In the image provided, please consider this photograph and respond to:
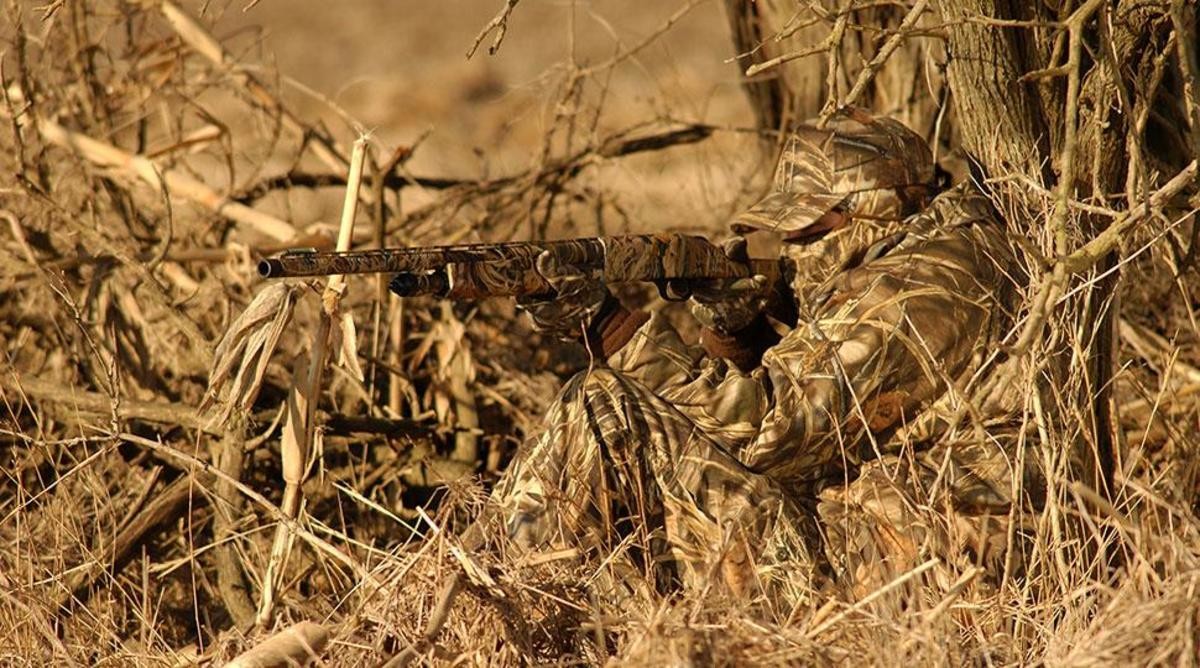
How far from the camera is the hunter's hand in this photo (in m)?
4.50

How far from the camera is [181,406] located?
5004 millimetres

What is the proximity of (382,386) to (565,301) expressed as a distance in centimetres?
156

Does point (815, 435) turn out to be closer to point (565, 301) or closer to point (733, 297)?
point (733, 297)

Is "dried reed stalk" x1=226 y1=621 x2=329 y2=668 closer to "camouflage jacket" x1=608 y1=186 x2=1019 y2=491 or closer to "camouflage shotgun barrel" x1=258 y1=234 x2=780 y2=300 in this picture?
"camouflage shotgun barrel" x1=258 y1=234 x2=780 y2=300


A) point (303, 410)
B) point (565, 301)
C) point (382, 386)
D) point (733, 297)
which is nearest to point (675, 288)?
point (733, 297)

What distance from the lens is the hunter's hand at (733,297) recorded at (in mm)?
4496

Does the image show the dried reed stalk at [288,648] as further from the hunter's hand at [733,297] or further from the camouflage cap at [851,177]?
the camouflage cap at [851,177]

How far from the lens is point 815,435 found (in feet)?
13.2

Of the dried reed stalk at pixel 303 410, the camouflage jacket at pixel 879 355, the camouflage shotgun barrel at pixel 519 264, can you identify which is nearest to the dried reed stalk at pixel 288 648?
the dried reed stalk at pixel 303 410

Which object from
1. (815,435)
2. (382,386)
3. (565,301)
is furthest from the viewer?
(382,386)

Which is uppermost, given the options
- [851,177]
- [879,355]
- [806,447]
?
[851,177]

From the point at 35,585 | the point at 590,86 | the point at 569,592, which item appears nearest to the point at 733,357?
the point at 569,592

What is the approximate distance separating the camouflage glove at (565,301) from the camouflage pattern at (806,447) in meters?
0.21

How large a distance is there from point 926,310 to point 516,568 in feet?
4.04
